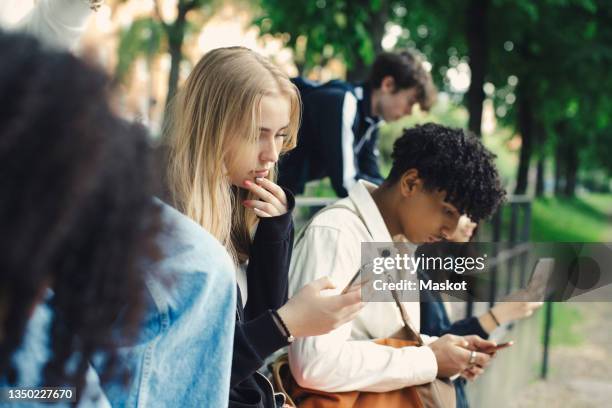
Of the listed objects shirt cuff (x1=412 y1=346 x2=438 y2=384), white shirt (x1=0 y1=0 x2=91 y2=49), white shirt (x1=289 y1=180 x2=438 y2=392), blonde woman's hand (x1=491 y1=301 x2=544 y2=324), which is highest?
white shirt (x1=0 y1=0 x2=91 y2=49)

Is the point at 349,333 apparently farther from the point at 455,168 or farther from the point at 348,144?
the point at 348,144

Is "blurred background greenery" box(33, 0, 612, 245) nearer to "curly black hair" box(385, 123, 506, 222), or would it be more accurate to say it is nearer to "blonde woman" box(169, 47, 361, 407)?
"blonde woman" box(169, 47, 361, 407)

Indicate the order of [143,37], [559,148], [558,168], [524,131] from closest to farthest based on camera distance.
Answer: [524,131] < [143,37] < [559,148] < [558,168]

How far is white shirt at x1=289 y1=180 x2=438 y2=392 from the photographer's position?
2006 mm

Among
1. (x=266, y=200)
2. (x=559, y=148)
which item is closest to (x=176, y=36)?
(x=266, y=200)

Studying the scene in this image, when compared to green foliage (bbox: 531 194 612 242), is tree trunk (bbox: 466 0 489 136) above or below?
above

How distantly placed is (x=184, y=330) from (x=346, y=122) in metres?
2.40

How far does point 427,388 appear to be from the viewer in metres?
2.13

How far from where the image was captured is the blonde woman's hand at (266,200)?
1798mm

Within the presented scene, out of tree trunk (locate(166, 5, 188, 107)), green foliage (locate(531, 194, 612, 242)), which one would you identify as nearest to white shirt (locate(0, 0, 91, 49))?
tree trunk (locate(166, 5, 188, 107))

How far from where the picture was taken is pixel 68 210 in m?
0.83

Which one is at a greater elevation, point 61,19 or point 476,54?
point 61,19

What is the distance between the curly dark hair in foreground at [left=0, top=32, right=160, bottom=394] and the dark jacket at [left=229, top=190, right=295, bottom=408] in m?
0.58

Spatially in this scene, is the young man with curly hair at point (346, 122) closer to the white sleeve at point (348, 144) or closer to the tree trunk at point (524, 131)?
the white sleeve at point (348, 144)
